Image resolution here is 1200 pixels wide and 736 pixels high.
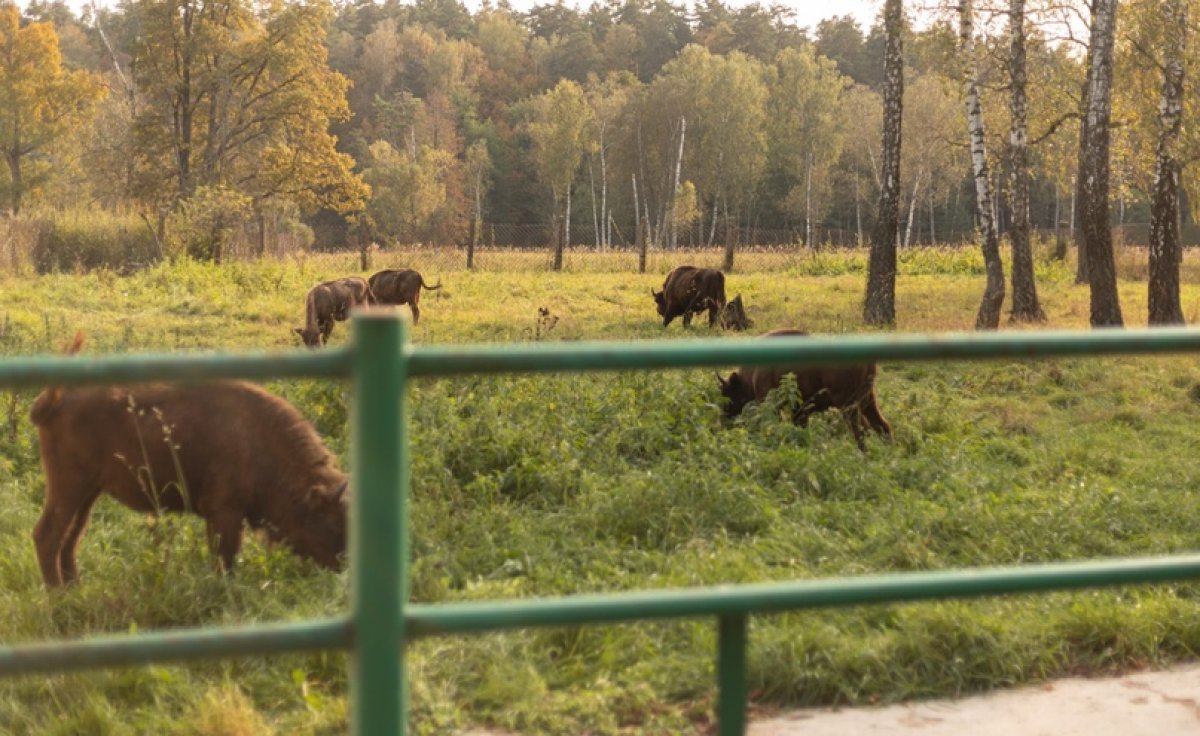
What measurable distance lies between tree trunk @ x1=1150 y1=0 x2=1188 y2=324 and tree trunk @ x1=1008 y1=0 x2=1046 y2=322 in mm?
2122

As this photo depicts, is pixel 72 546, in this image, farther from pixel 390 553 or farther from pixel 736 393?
pixel 736 393

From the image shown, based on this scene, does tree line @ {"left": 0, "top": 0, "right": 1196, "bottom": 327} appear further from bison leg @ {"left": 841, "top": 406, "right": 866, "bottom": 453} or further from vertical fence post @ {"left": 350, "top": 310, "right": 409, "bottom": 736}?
Answer: vertical fence post @ {"left": 350, "top": 310, "right": 409, "bottom": 736}

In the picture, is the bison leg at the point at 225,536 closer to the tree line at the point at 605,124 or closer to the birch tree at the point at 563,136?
the tree line at the point at 605,124

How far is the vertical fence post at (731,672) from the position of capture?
7.37 feet

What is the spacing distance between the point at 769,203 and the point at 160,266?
185 feet

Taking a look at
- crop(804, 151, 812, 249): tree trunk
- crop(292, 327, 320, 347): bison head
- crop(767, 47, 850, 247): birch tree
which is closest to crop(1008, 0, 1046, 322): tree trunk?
crop(292, 327, 320, 347): bison head

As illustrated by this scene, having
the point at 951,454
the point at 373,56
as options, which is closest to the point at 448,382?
the point at 951,454

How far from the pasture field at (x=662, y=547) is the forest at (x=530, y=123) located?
10.6m

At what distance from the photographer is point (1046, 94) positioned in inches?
978

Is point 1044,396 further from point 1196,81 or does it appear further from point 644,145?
point 644,145

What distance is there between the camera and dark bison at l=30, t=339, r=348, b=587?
563 cm

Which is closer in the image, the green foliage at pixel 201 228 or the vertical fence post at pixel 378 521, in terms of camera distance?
the vertical fence post at pixel 378 521

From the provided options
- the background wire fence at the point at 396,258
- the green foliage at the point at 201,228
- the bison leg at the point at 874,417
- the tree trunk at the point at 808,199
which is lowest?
the bison leg at the point at 874,417

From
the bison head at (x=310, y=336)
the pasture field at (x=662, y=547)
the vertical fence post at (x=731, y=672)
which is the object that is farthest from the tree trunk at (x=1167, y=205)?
the vertical fence post at (x=731, y=672)
